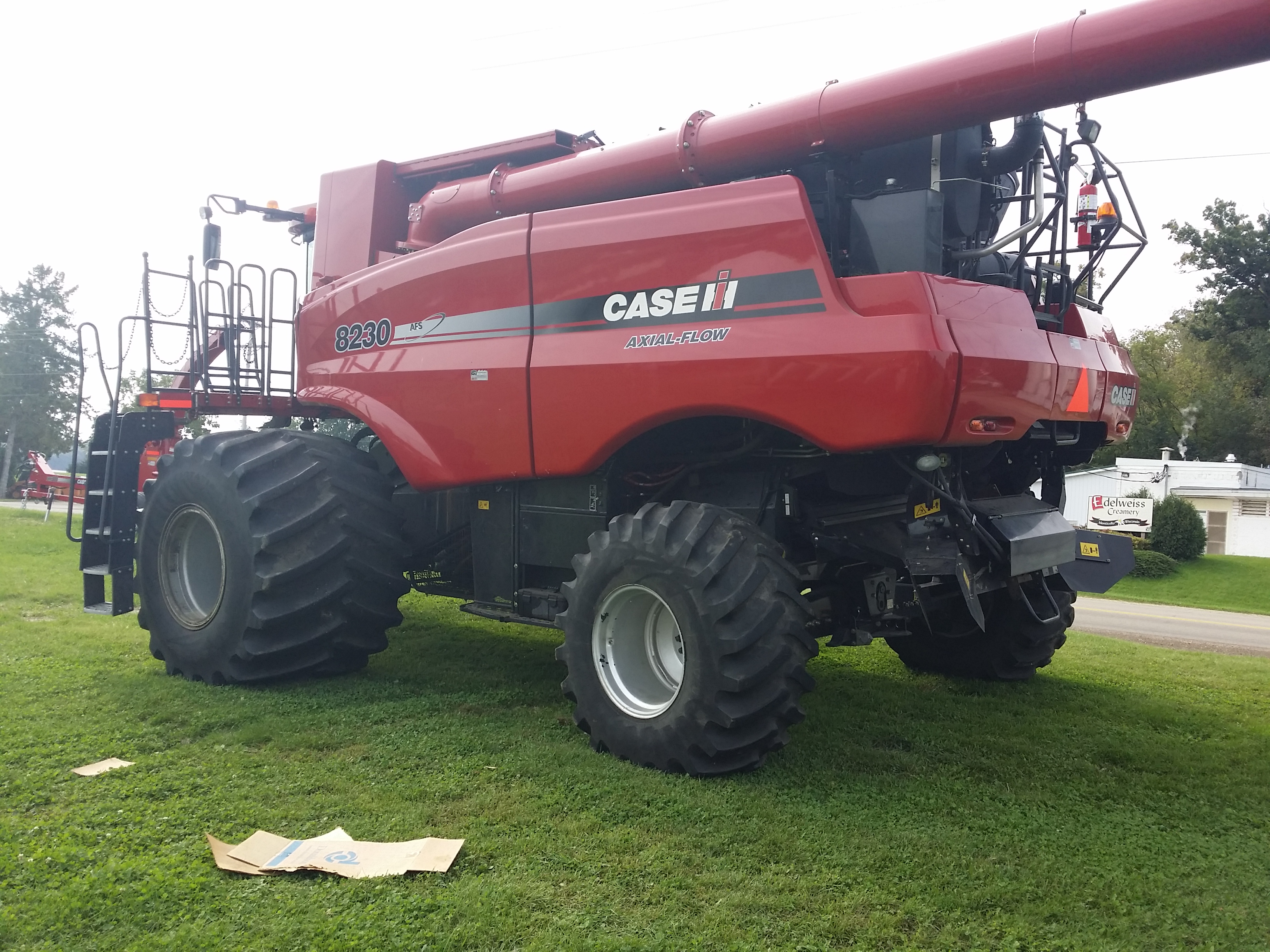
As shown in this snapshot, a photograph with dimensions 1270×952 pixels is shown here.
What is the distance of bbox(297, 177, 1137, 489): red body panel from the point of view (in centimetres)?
434

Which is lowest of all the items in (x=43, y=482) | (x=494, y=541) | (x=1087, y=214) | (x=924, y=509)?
(x=43, y=482)

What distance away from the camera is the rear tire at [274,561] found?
232 inches

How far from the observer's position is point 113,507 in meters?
7.07

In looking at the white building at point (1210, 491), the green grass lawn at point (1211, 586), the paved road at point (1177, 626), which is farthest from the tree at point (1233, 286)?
the paved road at point (1177, 626)

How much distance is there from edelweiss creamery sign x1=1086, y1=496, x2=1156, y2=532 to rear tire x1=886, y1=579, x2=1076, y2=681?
1939cm

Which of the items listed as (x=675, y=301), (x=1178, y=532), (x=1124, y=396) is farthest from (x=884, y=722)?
(x=1178, y=532)

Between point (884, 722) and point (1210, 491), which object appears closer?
point (884, 722)

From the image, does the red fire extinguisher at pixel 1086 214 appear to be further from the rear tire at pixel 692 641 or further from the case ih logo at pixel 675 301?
the rear tire at pixel 692 641

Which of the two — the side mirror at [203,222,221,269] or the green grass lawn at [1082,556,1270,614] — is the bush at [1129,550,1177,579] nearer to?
the green grass lawn at [1082,556,1270,614]

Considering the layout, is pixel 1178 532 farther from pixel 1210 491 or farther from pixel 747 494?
pixel 747 494

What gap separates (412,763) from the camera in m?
4.70

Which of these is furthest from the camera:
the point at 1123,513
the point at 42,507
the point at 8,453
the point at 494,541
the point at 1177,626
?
the point at 8,453

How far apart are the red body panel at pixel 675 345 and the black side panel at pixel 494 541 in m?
0.26

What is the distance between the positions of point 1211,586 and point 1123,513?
13.6ft
